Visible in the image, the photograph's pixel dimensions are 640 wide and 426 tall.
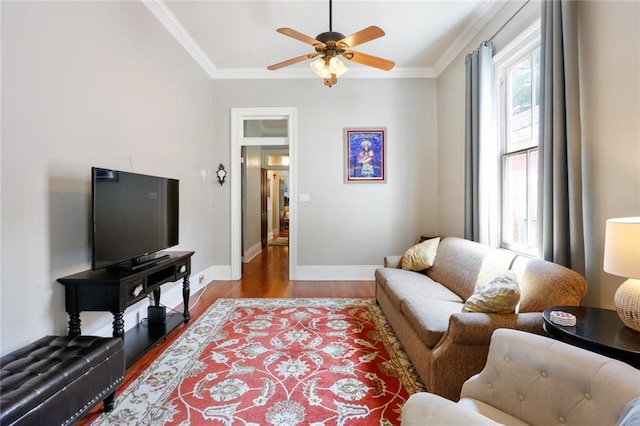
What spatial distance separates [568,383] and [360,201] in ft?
11.5

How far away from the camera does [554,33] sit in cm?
194

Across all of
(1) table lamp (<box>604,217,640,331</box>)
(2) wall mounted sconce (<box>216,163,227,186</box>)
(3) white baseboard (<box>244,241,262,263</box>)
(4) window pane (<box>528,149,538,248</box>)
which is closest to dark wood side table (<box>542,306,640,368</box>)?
(1) table lamp (<box>604,217,640,331</box>)

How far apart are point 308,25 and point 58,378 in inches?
141

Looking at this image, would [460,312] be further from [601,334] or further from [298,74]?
[298,74]

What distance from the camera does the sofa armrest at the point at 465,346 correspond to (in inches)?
62.5

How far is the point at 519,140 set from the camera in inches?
107

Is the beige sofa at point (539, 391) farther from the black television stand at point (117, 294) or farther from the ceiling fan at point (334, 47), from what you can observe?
the ceiling fan at point (334, 47)

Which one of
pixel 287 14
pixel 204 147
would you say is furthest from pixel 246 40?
pixel 204 147

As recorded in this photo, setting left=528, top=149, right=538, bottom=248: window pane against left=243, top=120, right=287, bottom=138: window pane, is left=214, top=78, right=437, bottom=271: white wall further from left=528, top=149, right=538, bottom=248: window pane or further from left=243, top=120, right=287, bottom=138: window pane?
left=528, top=149, right=538, bottom=248: window pane

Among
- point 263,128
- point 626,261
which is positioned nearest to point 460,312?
point 626,261

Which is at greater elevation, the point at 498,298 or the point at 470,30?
the point at 470,30

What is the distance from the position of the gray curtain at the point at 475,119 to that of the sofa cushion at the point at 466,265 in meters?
0.34

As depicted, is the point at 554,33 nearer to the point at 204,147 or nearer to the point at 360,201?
the point at 360,201

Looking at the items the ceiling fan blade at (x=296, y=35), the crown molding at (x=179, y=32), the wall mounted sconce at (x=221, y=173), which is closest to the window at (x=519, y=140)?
the ceiling fan blade at (x=296, y=35)
